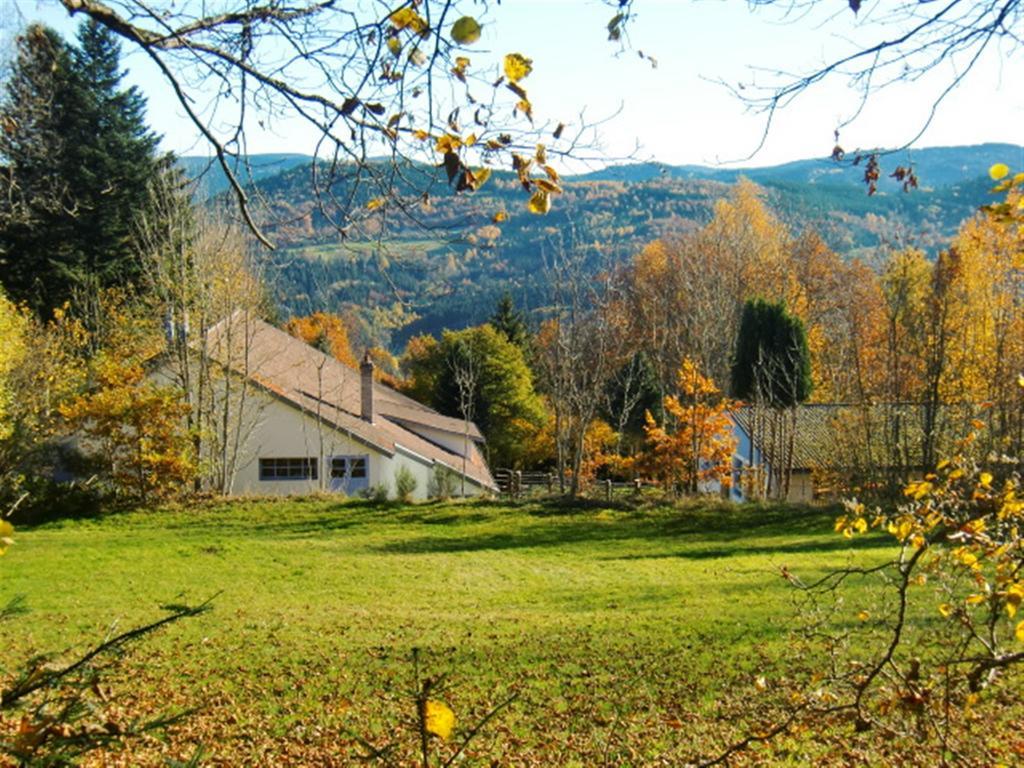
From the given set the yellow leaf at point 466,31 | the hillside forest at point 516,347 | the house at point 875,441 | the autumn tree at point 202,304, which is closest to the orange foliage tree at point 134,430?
the hillside forest at point 516,347

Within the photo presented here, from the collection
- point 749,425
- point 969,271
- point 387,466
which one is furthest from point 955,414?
point 387,466

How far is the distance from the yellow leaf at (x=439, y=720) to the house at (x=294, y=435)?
24370 millimetres

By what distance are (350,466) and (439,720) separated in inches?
1105

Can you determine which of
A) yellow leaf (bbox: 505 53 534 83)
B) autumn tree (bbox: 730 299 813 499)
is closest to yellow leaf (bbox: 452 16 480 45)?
yellow leaf (bbox: 505 53 534 83)

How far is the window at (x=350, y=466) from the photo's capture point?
1149 inches

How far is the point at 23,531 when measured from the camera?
71.1 feet

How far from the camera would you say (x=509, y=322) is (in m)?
44.6

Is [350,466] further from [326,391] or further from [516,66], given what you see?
[516,66]

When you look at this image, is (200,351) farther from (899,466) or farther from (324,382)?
(899,466)

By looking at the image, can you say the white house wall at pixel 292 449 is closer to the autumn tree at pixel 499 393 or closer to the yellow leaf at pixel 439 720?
the autumn tree at pixel 499 393

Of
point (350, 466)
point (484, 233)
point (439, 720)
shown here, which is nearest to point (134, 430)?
point (350, 466)

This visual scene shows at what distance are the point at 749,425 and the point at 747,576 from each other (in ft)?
52.4

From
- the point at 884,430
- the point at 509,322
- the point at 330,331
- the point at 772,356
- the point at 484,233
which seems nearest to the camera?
the point at 484,233

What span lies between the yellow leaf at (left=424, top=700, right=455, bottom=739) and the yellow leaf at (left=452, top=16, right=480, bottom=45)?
1.49 m
